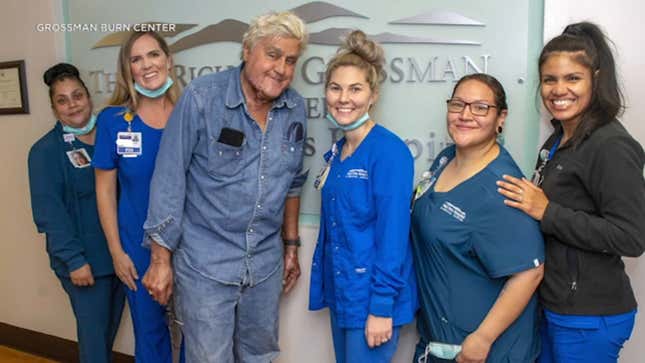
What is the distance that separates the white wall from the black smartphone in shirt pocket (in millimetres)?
1138

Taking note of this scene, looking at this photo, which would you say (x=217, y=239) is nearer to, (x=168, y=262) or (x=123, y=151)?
(x=168, y=262)

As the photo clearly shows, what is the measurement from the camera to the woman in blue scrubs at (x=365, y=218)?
1.52 m

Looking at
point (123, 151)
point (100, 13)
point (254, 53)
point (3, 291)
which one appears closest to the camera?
point (254, 53)

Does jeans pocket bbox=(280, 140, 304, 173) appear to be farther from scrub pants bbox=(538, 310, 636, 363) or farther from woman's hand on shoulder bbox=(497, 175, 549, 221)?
scrub pants bbox=(538, 310, 636, 363)

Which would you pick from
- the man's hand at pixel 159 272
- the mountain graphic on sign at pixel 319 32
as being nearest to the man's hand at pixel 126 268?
the man's hand at pixel 159 272

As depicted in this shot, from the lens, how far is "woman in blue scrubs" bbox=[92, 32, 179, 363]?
75.7 inches

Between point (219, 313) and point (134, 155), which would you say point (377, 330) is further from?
point (134, 155)

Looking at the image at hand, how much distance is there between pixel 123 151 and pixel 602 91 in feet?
5.43

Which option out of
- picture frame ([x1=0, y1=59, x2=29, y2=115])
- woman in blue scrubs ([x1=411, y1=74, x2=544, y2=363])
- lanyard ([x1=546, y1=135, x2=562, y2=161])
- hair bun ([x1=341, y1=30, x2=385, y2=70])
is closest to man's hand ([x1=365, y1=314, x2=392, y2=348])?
woman in blue scrubs ([x1=411, y1=74, x2=544, y2=363])

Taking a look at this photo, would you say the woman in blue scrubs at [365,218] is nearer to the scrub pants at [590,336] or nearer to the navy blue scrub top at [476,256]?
the navy blue scrub top at [476,256]

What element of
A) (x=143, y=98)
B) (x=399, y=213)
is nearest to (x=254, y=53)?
(x=143, y=98)

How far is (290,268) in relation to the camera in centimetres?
209

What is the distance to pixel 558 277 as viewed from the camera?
4.69ft

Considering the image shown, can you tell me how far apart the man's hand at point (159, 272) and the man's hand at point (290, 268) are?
505mm
